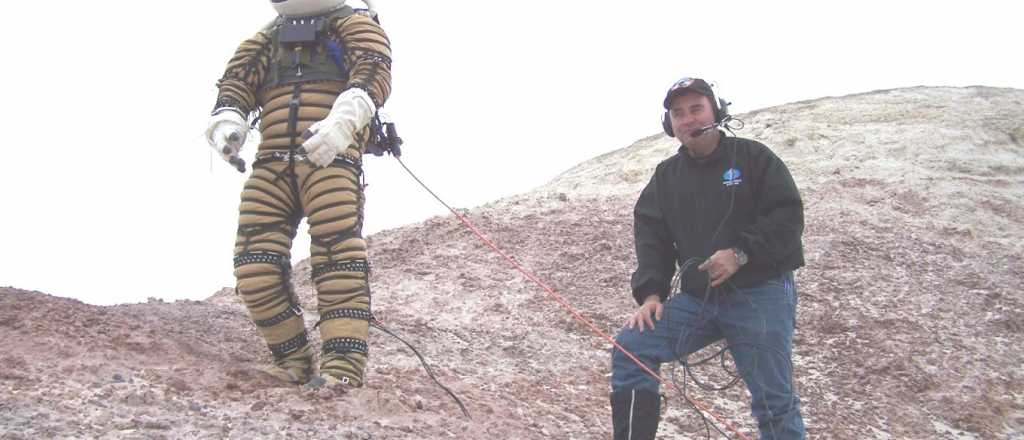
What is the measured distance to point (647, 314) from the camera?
3682 mm

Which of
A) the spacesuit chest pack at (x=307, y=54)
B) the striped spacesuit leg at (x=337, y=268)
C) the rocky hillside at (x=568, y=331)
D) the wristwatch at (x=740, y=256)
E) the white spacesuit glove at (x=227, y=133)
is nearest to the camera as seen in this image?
the rocky hillside at (x=568, y=331)

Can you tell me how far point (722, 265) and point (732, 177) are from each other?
A: 38 centimetres

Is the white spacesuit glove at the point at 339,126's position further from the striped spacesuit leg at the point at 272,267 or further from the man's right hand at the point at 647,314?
the man's right hand at the point at 647,314

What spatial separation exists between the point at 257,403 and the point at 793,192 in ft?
6.91

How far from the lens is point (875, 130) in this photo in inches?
436

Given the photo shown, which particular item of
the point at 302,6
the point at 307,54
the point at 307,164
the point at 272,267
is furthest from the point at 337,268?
the point at 302,6

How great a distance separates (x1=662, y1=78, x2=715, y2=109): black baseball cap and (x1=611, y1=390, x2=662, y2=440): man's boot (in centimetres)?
119

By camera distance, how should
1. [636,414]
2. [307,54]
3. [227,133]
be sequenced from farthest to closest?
[307,54]
[227,133]
[636,414]

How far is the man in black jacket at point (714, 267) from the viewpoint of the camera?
3.56 metres

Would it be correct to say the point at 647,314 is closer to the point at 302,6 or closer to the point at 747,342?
the point at 747,342

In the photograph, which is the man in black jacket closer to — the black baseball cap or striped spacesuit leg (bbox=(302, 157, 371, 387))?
the black baseball cap

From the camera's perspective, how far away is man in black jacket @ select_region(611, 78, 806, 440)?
11.7ft

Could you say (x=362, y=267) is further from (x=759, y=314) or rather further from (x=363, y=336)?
(x=759, y=314)

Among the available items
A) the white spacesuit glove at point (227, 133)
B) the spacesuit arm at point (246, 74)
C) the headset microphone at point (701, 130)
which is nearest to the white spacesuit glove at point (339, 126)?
the white spacesuit glove at point (227, 133)
